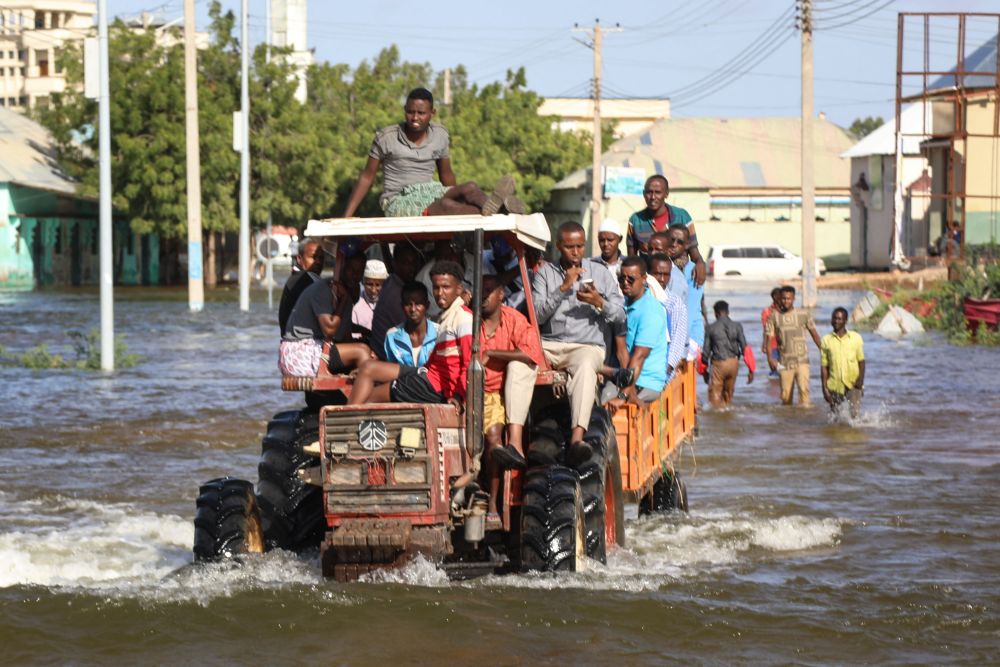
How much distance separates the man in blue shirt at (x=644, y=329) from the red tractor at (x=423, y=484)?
48cm

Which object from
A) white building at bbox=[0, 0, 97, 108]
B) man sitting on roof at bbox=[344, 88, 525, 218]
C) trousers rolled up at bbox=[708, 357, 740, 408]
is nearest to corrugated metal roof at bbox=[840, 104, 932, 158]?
trousers rolled up at bbox=[708, 357, 740, 408]

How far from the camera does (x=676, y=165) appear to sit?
75.4 metres

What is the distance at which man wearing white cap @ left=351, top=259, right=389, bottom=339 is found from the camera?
1048 centimetres

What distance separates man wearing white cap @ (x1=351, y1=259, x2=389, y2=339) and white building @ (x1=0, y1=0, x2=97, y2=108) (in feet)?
464

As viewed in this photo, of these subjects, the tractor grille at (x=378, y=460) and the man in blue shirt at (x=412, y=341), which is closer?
the tractor grille at (x=378, y=460)

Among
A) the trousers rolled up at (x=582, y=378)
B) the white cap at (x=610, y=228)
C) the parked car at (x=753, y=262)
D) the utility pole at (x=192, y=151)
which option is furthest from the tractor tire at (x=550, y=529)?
the parked car at (x=753, y=262)

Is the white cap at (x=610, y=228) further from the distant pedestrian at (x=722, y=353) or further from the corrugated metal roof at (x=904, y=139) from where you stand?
the corrugated metal roof at (x=904, y=139)

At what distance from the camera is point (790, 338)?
2133 centimetres

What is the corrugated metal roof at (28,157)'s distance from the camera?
5875 centimetres

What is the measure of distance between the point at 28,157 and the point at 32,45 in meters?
99.3

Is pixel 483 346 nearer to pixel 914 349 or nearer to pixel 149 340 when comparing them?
pixel 914 349

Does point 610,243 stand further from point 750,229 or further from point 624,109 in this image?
point 624,109

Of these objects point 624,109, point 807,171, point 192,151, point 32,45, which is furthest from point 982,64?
point 32,45

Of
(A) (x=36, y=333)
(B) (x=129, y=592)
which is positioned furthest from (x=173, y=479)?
(A) (x=36, y=333)
